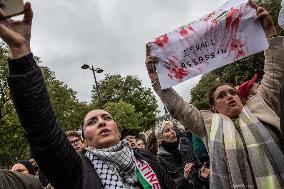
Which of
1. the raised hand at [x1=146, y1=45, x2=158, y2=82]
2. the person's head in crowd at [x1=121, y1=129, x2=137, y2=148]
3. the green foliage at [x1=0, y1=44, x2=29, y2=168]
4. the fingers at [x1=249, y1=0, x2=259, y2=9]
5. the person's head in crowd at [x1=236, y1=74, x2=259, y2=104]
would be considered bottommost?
the person's head in crowd at [x1=121, y1=129, x2=137, y2=148]

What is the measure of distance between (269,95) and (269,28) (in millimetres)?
561

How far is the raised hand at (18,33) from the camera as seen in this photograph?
1.97 m

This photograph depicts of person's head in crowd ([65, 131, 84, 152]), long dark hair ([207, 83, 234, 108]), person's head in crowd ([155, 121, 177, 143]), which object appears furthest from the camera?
person's head in crowd ([155, 121, 177, 143])

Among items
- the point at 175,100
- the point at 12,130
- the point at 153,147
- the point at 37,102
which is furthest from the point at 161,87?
the point at 12,130

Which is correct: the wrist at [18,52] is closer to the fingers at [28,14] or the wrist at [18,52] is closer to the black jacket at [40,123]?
the black jacket at [40,123]

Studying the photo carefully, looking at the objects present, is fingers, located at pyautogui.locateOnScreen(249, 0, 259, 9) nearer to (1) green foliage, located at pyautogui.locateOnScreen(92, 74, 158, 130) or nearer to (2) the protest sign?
(2) the protest sign

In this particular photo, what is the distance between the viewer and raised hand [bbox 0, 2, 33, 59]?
1.97 m

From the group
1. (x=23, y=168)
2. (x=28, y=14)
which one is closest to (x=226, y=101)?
(x=28, y=14)

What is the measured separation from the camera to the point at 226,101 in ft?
11.6

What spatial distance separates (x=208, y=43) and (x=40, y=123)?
2.03 metres

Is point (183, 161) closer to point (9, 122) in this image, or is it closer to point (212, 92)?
point (212, 92)

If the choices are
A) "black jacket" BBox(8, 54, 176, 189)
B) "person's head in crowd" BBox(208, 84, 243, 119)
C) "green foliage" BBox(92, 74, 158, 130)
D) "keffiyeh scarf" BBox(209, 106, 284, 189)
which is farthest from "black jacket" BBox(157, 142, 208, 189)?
"green foliage" BBox(92, 74, 158, 130)

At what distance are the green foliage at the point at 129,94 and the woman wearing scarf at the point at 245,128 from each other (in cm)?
5540

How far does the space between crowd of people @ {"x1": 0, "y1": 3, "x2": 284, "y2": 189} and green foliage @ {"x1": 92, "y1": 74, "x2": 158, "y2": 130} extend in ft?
182
